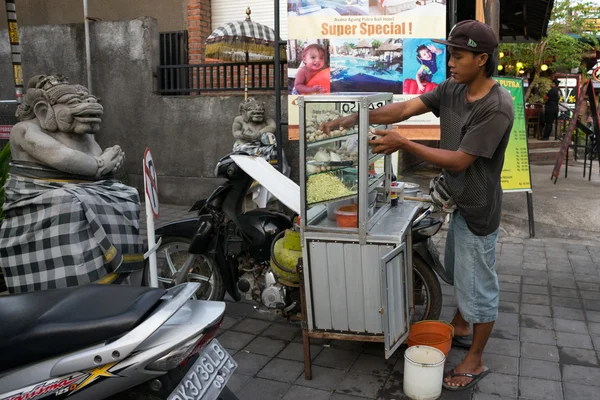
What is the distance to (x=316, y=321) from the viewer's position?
139 inches

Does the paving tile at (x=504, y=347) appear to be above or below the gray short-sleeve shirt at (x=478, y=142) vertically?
below

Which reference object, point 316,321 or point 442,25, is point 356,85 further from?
point 316,321

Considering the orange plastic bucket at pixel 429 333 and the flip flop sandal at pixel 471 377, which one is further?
the orange plastic bucket at pixel 429 333

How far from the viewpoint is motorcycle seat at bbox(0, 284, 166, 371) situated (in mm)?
2039

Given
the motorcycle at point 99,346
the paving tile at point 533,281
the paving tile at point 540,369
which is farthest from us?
the paving tile at point 533,281

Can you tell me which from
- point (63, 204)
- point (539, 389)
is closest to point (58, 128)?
point (63, 204)

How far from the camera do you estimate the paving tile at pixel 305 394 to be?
3.34 m

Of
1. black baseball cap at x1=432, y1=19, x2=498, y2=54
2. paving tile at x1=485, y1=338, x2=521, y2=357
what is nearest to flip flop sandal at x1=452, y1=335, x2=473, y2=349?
paving tile at x1=485, y1=338, x2=521, y2=357

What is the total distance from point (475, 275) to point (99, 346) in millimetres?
2190

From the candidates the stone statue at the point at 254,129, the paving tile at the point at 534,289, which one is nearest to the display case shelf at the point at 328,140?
the paving tile at the point at 534,289

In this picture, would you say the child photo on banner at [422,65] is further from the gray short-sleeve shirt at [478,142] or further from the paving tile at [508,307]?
the gray short-sleeve shirt at [478,142]

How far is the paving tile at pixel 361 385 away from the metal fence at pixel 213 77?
571 cm

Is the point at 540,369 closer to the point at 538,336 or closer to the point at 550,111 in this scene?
the point at 538,336

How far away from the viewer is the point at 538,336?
13.6 feet
